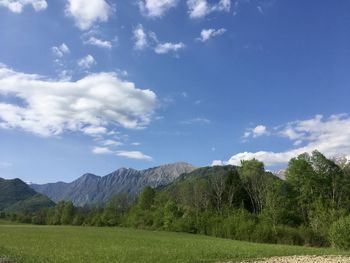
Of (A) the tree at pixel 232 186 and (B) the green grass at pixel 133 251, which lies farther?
(A) the tree at pixel 232 186

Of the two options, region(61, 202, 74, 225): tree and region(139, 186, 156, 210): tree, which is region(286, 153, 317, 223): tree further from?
region(61, 202, 74, 225): tree

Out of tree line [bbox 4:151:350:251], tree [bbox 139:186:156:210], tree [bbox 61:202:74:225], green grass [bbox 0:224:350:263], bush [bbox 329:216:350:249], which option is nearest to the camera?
green grass [bbox 0:224:350:263]

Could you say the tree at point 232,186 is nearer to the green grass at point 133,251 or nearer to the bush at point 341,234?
the bush at point 341,234

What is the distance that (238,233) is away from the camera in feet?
246

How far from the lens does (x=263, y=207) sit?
351ft

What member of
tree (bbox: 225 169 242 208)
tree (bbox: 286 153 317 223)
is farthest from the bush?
tree (bbox: 225 169 242 208)

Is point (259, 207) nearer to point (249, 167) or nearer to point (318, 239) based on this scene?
point (249, 167)

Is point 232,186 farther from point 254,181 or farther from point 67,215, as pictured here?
point 67,215

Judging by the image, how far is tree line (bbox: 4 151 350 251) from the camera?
69188mm

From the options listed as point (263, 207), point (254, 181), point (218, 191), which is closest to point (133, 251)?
point (263, 207)

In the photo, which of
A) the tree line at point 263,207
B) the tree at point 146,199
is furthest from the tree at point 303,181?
the tree at point 146,199

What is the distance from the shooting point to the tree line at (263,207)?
69.2 meters

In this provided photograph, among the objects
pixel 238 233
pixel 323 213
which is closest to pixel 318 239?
pixel 323 213

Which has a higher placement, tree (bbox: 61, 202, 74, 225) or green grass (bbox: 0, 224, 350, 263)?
tree (bbox: 61, 202, 74, 225)
